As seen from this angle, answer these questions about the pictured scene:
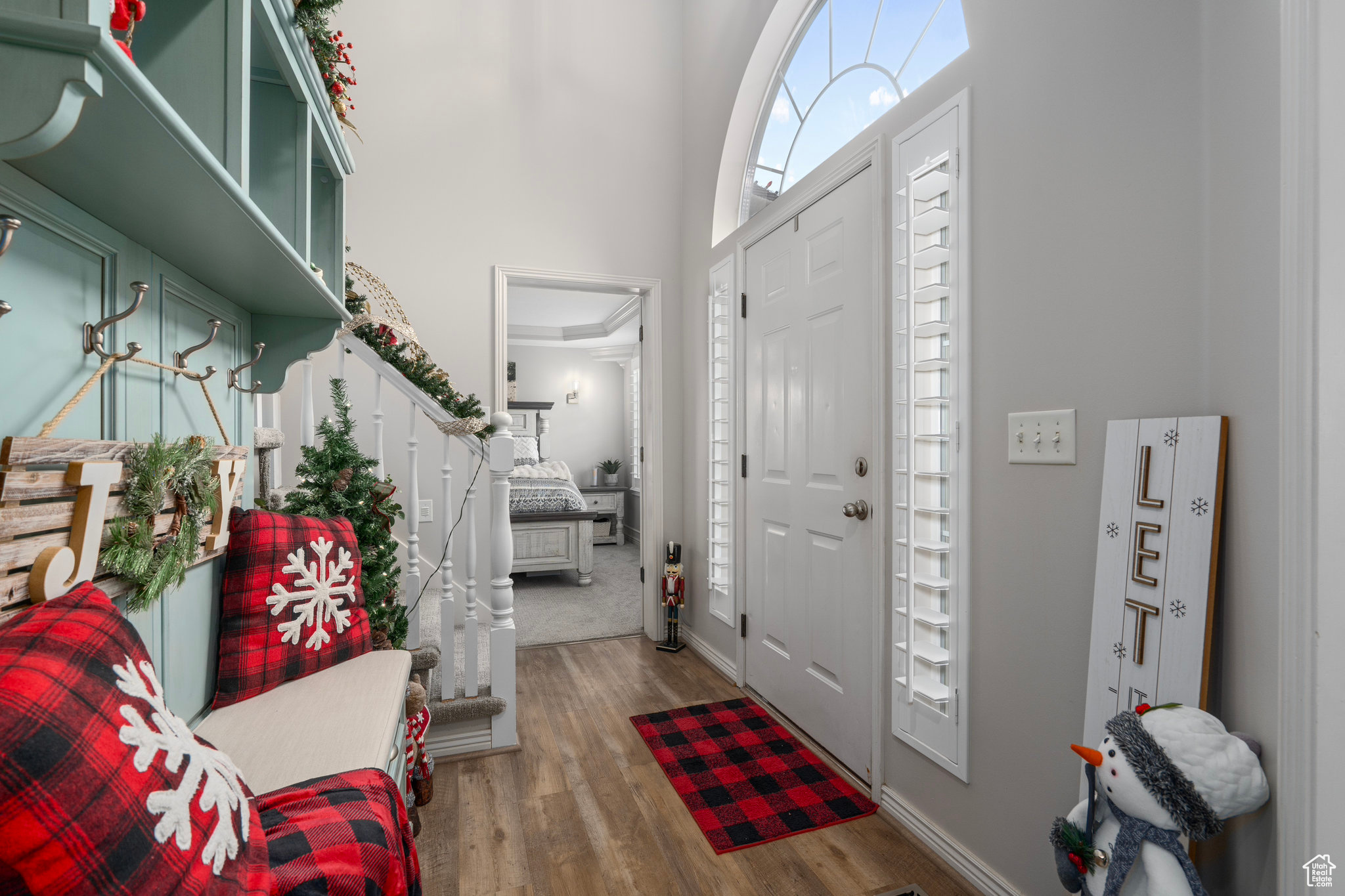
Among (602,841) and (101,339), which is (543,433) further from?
(101,339)

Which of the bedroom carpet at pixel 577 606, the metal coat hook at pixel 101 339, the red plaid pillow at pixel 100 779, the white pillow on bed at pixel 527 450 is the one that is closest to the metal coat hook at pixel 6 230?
the metal coat hook at pixel 101 339

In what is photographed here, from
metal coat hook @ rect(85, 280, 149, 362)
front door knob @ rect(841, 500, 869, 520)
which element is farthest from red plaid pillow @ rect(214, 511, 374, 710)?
front door knob @ rect(841, 500, 869, 520)

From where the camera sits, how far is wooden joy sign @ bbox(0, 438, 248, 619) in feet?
2.20

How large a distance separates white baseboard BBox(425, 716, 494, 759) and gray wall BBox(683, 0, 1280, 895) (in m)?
1.43

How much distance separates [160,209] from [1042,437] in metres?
1.63

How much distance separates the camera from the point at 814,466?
231 centimetres

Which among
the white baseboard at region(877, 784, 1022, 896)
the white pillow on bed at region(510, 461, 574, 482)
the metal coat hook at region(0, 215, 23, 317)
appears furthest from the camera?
the white pillow on bed at region(510, 461, 574, 482)

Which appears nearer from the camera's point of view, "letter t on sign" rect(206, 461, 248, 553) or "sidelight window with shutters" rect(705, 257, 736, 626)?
"letter t on sign" rect(206, 461, 248, 553)

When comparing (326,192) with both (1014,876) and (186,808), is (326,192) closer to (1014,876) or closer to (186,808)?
(186,808)

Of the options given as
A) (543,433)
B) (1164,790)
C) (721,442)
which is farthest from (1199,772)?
(543,433)

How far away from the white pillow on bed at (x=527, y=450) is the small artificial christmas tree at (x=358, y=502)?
4.91m

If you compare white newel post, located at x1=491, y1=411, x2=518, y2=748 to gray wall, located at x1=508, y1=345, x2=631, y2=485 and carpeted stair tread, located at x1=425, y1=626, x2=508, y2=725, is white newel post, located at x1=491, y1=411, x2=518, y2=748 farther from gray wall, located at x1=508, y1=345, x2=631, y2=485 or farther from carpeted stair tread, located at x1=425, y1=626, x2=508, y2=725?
gray wall, located at x1=508, y1=345, x2=631, y2=485

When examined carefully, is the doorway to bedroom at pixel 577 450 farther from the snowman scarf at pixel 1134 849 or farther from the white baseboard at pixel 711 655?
the snowman scarf at pixel 1134 849

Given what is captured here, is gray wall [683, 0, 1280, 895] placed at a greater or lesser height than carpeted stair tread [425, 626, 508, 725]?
greater
